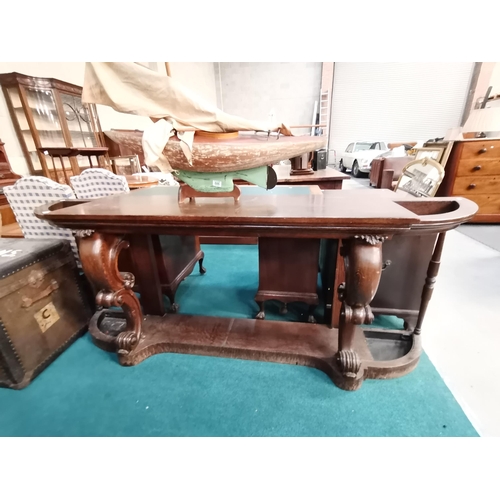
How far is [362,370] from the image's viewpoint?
43.1 inches

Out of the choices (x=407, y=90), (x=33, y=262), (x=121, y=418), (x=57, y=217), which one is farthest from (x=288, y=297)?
Result: (x=407, y=90)

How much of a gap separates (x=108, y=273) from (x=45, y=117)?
3.34 metres

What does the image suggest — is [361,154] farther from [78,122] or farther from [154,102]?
[154,102]

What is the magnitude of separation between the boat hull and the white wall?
702 centimetres

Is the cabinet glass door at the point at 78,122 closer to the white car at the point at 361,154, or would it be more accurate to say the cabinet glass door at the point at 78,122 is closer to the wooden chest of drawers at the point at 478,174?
the wooden chest of drawers at the point at 478,174

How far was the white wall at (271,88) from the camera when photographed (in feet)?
23.2

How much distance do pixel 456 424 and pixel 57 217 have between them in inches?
64.9

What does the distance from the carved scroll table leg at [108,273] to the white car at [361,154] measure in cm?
675

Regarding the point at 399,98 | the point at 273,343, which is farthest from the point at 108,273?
the point at 399,98

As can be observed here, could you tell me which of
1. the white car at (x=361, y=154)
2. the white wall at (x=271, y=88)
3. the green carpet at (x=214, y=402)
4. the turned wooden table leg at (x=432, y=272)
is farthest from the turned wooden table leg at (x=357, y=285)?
the white wall at (x=271, y=88)

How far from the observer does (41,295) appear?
1227 mm

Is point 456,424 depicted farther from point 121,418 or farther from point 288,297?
point 121,418

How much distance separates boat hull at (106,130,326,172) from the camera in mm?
932

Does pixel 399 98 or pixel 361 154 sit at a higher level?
pixel 399 98
